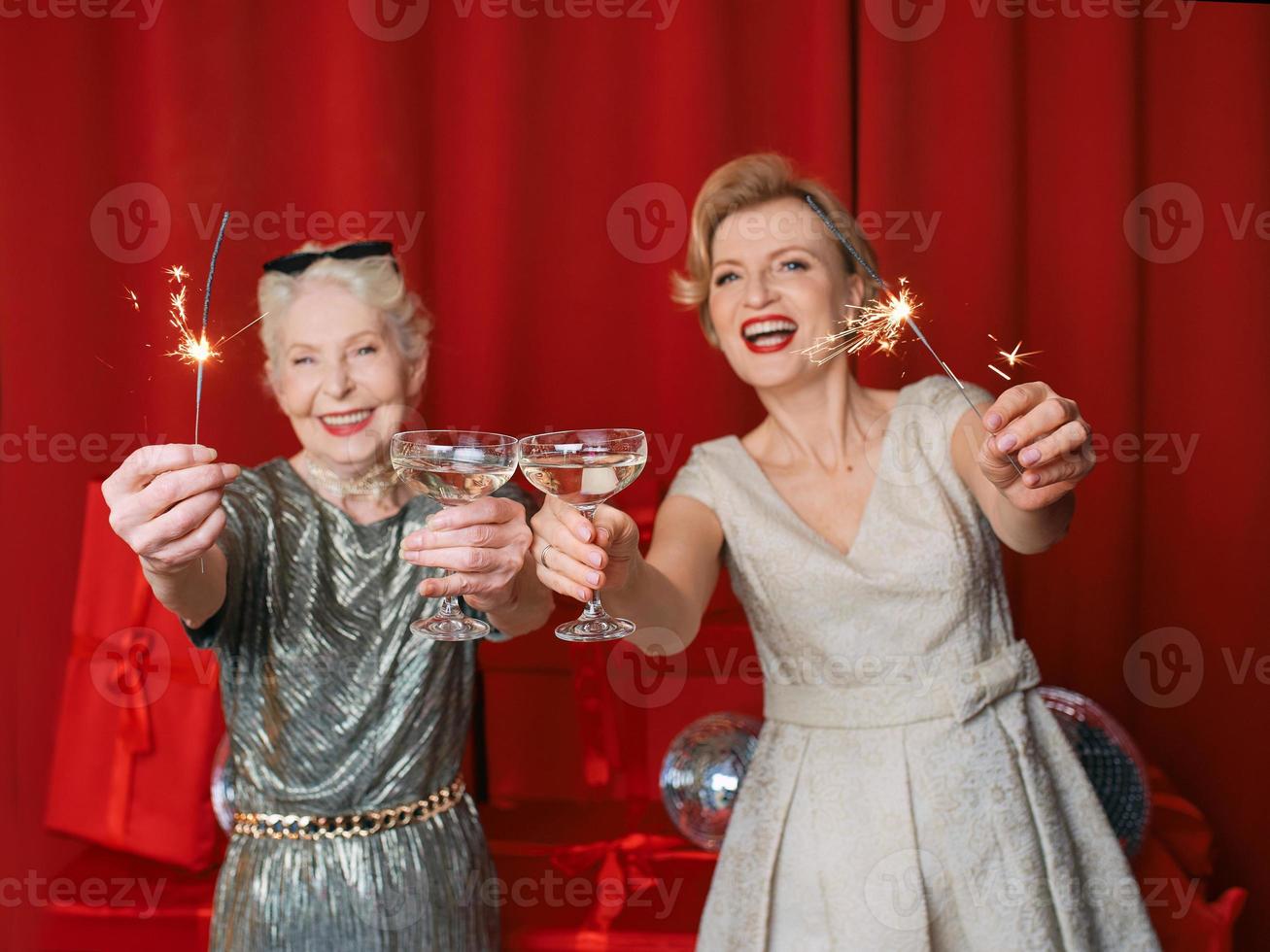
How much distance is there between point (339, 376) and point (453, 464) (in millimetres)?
373

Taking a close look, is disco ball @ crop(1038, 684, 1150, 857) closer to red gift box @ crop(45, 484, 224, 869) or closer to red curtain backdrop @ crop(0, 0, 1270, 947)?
red curtain backdrop @ crop(0, 0, 1270, 947)

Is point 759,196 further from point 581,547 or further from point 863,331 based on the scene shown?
point 581,547

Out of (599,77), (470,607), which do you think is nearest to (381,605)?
(470,607)

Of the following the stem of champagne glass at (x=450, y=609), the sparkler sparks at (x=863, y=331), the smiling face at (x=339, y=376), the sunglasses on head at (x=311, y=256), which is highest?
the sunglasses on head at (x=311, y=256)

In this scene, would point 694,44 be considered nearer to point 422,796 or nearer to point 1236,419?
point 1236,419

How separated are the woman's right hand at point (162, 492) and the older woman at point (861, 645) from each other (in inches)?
18.6

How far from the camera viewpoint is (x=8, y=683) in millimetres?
2496

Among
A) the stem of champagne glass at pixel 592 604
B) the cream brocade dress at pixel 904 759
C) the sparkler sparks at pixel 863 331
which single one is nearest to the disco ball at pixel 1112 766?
the cream brocade dress at pixel 904 759

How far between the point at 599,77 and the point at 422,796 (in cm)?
160

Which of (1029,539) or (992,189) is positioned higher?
(992,189)

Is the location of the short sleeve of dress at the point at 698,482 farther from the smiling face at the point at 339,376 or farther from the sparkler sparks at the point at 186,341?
the sparkler sparks at the point at 186,341

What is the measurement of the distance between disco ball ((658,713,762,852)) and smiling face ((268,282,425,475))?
0.70 meters

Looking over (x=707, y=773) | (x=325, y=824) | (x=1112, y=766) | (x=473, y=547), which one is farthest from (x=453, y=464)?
(x=1112, y=766)

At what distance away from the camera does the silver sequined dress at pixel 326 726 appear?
149 cm
